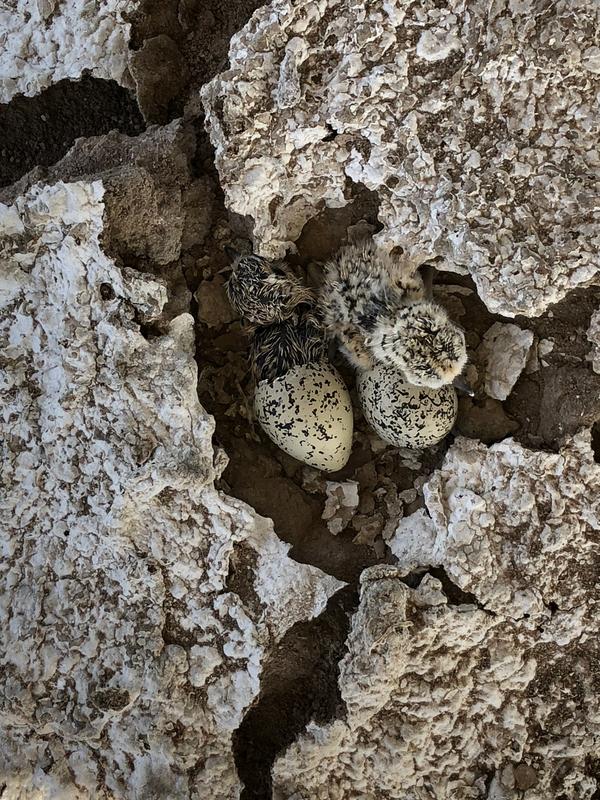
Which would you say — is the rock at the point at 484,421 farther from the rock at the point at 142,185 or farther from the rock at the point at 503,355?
the rock at the point at 142,185

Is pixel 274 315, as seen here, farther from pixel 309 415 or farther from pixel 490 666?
pixel 490 666

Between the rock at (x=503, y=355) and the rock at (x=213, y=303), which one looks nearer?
the rock at (x=503, y=355)

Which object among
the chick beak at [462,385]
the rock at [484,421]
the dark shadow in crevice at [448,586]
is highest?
the chick beak at [462,385]

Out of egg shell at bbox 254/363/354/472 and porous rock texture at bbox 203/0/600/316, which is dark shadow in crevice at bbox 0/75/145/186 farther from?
egg shell at bbox 254/363/354/472

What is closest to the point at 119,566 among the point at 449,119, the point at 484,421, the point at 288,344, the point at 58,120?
the point at 288,344

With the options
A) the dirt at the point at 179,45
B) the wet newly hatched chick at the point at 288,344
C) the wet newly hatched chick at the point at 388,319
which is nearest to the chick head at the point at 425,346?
the wet newly hatched chick at the point at 388,319

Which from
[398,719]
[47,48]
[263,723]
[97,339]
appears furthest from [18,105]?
[398,719]

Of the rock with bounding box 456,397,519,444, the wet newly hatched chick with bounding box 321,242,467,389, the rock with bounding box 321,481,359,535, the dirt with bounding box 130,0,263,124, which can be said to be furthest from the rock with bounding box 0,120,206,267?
the rock with bounding box 456,397,519,444
